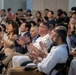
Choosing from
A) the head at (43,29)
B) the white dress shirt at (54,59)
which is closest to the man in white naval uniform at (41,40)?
the head at (43,29)

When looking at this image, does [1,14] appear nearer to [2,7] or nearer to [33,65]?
[2,7]

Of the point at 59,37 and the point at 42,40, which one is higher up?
the point at 59,37

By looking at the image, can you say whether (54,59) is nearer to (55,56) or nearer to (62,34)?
(55,56)

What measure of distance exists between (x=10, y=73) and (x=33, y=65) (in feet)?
1.27

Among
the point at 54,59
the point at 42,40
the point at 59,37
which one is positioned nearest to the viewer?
the point at 54,59

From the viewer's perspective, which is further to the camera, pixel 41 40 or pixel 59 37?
pixel 41 40

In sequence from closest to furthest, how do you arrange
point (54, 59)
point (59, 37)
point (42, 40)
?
point (54, 59)
point (59, 37)
point (42, 40)

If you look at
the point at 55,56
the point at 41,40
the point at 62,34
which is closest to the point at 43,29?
the point at 41,40

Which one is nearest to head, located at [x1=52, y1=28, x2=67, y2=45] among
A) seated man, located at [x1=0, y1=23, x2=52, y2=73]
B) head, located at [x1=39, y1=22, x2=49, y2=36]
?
seated man, located at [x1=0, y1=23, x2=52, y2=73]

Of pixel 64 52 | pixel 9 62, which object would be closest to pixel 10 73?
pixel 64 52

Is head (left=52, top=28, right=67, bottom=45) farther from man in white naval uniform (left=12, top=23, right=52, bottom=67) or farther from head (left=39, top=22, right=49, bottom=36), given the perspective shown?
head (left=39, top=22, right=49, bottom=36)

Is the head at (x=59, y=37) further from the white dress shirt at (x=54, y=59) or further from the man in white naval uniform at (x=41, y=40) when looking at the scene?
the man in white naval uniform at (x=41, y=40)

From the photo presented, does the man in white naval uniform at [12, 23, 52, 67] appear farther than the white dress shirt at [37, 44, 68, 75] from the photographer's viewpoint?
Yes

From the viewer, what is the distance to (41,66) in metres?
3.87
